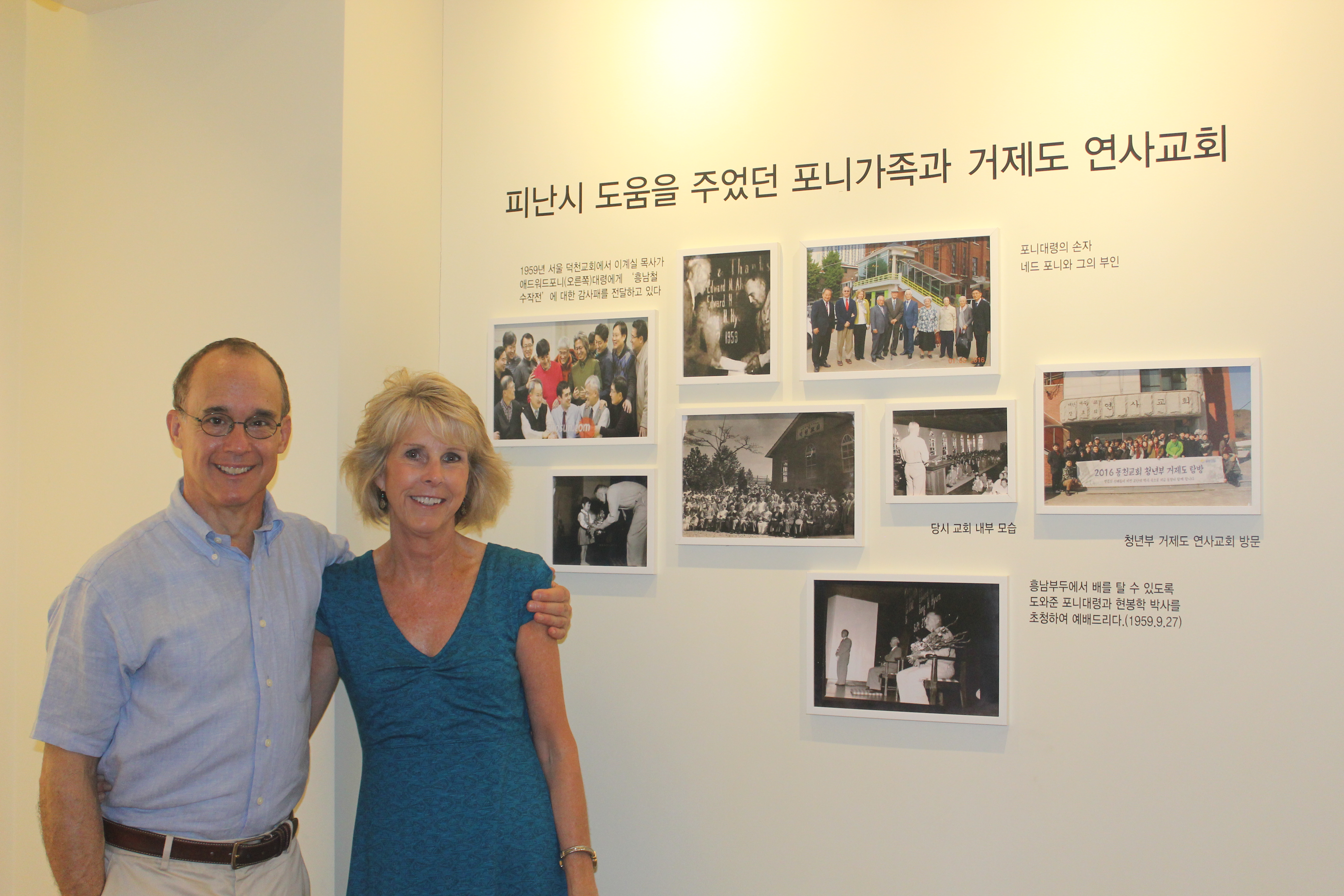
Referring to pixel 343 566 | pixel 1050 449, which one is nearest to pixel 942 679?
pixel 1050 449

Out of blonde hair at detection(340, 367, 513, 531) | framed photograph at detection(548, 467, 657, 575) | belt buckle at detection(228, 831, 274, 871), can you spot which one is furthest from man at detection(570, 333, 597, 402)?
belt buckle at detection(228, 831, 274, 871)

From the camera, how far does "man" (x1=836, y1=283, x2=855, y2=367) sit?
7.63 ft

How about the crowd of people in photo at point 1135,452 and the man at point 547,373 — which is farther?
the man at point 547,373

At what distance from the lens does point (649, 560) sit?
96.7 inches

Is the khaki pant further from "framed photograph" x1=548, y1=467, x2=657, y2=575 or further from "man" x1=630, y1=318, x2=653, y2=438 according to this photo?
Result: "man" x1=630, y1=318, x2=653, y2=438

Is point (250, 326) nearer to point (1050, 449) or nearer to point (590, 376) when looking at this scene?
point (590, 376)

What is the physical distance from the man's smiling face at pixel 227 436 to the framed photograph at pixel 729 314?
3.49ft

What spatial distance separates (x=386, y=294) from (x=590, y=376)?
59cm

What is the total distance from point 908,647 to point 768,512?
0.48m

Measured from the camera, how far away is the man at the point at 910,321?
89.7 inches

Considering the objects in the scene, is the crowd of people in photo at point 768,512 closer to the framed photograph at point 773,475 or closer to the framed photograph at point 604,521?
the framed photograph at point 773,475

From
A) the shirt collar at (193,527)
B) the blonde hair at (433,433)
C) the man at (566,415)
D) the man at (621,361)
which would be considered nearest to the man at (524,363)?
the man at (566,415)

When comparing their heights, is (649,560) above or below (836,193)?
below

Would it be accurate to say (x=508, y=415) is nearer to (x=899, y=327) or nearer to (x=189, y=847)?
(x=899, y=327)
